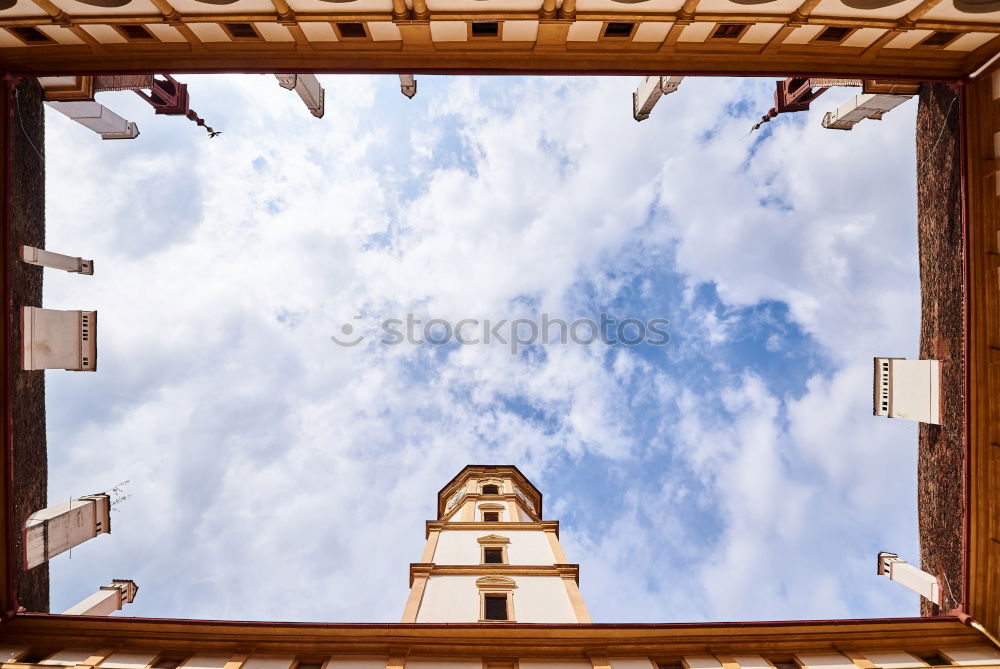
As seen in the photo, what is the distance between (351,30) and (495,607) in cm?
2103

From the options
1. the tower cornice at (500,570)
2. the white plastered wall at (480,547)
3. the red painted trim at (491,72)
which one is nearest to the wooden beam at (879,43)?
the red painted trim at (491,72)

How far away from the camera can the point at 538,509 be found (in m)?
39.3

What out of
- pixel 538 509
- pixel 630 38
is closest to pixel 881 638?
pixel 630 38

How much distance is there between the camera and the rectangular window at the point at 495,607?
826 inches

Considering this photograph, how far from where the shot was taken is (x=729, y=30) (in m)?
15.0

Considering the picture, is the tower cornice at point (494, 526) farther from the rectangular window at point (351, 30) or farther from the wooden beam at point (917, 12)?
the wooden beam at point (917, 12)

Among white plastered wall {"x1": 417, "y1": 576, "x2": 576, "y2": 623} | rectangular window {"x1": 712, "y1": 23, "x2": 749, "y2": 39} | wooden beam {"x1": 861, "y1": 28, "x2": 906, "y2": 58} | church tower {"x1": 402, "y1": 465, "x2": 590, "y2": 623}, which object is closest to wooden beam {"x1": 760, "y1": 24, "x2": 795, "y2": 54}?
rectangular window {"x1": 712, "y1": 23, "x2": 749, "y2": 39}

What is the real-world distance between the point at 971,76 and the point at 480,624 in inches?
874

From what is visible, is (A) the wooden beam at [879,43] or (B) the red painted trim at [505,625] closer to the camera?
(A) the wooden beam at [879,43]

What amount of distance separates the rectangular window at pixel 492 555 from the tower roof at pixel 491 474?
12.3 m

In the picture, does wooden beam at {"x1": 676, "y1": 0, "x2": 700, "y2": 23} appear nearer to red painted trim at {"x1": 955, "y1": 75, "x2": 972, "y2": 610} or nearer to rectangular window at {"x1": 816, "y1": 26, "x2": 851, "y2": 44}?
rectangular window at {"x1": 816, "y1": 26, "x2": 851, "y2": 44}

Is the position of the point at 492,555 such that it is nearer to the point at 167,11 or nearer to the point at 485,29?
the point at 485,29

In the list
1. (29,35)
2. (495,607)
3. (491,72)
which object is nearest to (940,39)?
(491,72)

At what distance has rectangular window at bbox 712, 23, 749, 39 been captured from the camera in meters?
14.8
